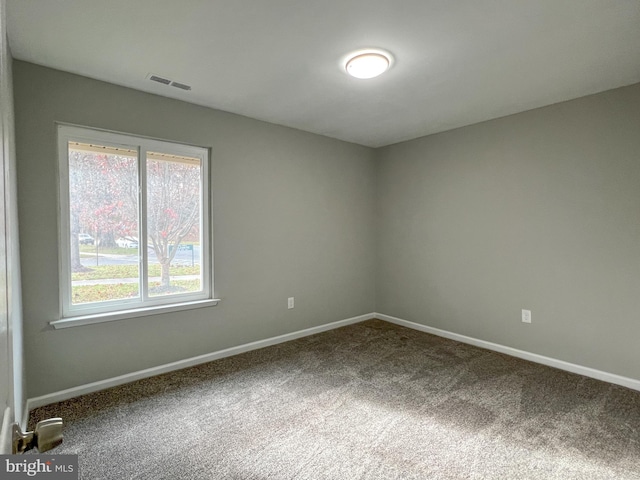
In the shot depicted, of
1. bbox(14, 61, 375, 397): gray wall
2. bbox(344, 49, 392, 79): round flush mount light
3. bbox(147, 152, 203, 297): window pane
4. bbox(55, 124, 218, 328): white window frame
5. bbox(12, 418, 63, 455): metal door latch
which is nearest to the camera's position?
bbox(12, 418, 63, 455): metal door latch

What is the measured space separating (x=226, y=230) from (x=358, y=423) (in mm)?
2094

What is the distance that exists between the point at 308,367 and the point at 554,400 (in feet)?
6.46

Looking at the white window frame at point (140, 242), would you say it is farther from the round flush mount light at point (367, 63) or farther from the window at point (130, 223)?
the round flush mount light at point (367, 63)

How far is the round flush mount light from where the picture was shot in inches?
86.5

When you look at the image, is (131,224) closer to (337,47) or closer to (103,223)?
(103,223)

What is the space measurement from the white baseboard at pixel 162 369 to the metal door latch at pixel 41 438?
89.7 inches

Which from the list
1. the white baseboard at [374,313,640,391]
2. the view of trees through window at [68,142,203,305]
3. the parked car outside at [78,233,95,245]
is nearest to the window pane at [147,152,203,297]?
the view of trees through window at [68,142,203,305]

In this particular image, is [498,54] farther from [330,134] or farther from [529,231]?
[330,134]

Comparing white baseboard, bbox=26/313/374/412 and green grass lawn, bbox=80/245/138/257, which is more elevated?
green grass lawn, bbox=80/245/138/257

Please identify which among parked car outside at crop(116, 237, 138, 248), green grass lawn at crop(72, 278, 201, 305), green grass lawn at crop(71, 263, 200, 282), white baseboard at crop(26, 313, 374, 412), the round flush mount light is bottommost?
white baseboard at crop(26, 313, 374, 412)

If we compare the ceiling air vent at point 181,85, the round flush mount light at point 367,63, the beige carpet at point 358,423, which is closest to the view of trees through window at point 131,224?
the ceiling air vent at point 181,85

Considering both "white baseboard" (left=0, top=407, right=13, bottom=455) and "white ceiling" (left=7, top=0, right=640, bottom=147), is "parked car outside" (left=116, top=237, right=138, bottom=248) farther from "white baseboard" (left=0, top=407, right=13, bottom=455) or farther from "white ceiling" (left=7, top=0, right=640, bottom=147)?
"white baseboard" (left=0, top=407, right=13, bottom=455)

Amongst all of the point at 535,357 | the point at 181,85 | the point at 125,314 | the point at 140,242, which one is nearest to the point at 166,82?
the point at 181,85

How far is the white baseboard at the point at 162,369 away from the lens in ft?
7.89
